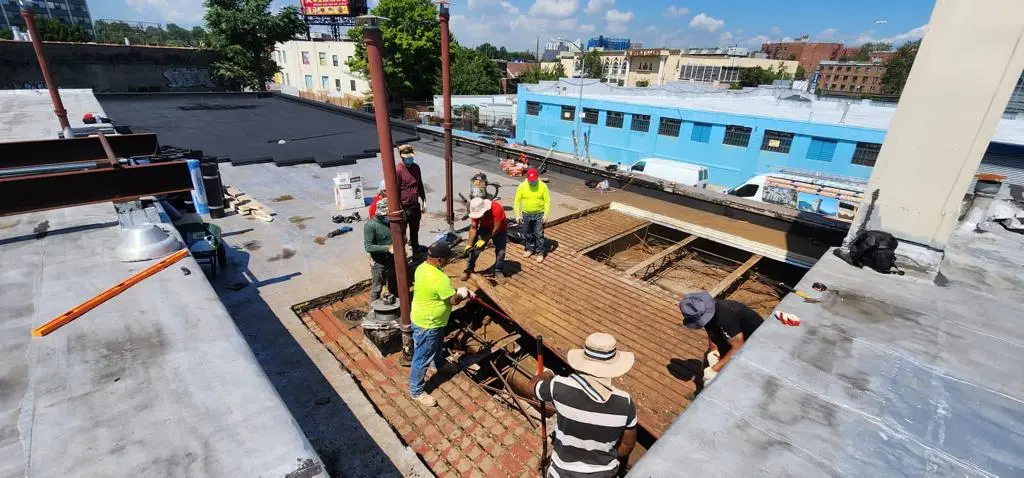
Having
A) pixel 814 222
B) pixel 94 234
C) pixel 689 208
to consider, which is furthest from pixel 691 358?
pixel 94 234

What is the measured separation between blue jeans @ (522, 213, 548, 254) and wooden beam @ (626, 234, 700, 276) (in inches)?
66.9

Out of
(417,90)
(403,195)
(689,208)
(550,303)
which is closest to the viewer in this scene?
(550,303)

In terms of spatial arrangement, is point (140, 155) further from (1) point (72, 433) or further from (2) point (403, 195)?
(1) point (72, 433)

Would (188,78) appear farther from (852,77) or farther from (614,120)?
(852,77)

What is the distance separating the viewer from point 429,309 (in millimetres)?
4918

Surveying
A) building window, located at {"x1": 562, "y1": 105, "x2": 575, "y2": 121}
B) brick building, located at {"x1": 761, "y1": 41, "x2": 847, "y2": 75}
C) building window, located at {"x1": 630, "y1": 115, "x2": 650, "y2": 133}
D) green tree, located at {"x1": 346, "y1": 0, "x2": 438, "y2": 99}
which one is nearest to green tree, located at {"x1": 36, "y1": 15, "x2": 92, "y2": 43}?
green tree, located at {"x1": 346, "y1": 0, "x2": 438, "y2": 99}

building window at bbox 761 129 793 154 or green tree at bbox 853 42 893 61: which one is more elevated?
green tree at bbox 853 42 893 61

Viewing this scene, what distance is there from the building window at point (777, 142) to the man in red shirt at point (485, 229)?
76.0 ft

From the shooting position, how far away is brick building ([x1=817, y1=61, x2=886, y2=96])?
83.5 m

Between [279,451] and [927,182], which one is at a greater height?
[927,182]

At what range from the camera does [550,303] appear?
7.01 metres

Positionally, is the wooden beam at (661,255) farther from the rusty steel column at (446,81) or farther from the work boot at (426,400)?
the work boot at (426,400)

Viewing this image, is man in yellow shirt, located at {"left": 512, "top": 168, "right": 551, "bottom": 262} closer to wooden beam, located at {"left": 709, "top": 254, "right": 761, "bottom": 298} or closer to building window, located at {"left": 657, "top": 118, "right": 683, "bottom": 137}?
wooden beam, located at {"left": 709, "top": 254, "right": 761, "bottom": 298}

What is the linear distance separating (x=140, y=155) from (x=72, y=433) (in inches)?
270
